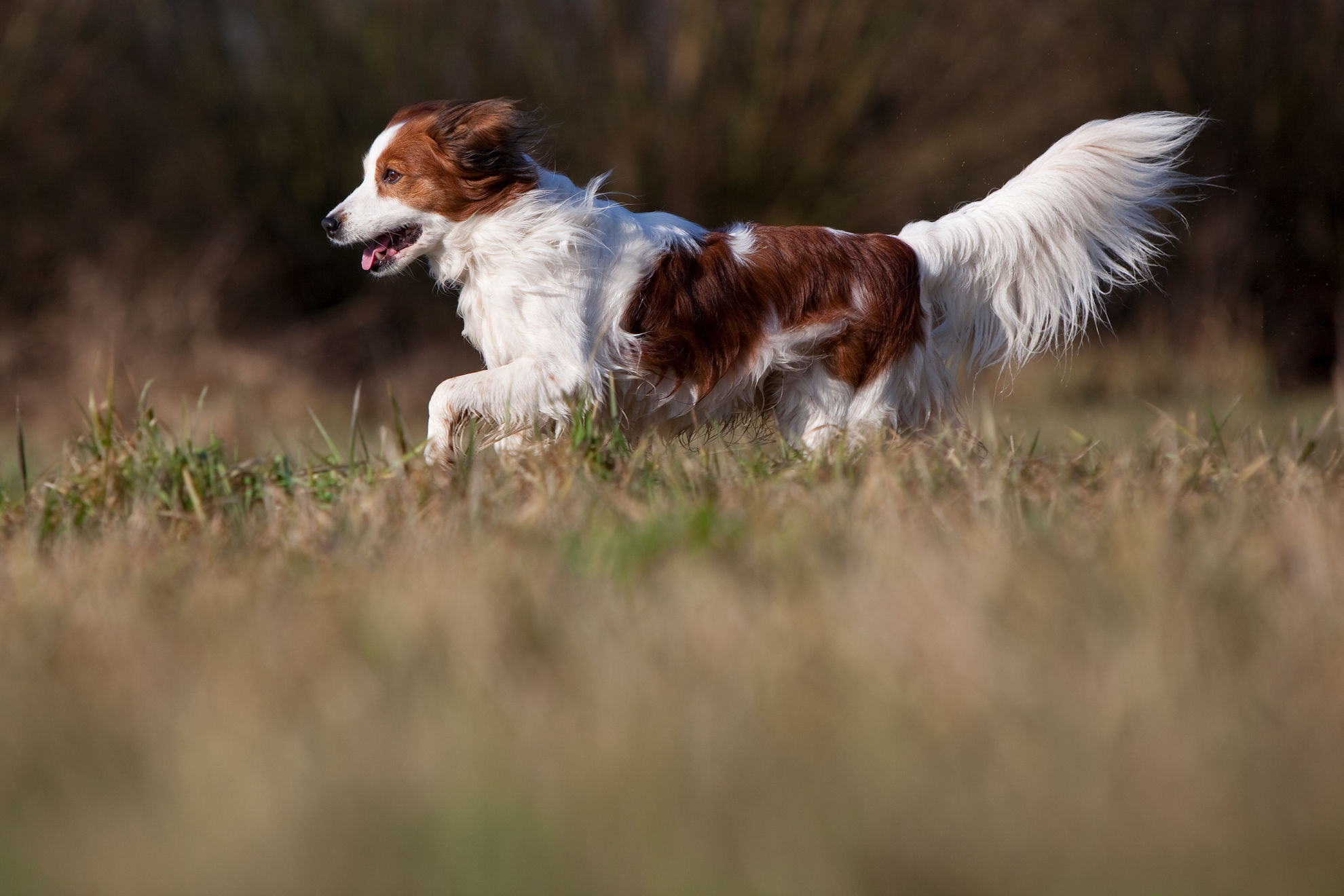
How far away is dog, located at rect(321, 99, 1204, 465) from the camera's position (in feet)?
12.9

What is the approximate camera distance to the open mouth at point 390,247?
13.4 ft

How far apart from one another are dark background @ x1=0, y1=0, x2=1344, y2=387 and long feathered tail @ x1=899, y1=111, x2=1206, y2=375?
6.96 meters

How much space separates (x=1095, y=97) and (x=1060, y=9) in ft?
2.70

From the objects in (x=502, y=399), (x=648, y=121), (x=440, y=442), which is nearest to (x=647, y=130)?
(x=648, y=121)

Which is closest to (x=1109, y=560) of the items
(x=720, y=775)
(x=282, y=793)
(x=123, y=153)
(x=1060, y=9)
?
(x=720, y=775)

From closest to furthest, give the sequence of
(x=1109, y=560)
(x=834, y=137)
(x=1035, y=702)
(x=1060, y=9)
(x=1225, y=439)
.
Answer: (x=1035, y=702)
(x=1109, y=560)
(x=1225, y=439)
(x=1060, y=9)
(x=834, y=137)

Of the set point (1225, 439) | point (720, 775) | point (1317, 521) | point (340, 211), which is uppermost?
point (340, 211)

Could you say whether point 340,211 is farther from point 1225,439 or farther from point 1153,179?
point 1225,439

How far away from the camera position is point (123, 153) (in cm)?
1224

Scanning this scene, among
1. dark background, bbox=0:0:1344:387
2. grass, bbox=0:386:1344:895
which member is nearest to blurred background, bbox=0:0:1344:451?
dark background, bbox=0:0:1344:387

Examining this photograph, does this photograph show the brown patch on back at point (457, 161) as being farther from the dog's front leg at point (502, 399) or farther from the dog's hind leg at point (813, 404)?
the dog's hind leg at point (813, 404)

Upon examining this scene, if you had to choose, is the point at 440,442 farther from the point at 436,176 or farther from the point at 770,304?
the point at 770,304

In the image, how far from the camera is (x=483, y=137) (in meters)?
3.97

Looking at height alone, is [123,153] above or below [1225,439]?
above
